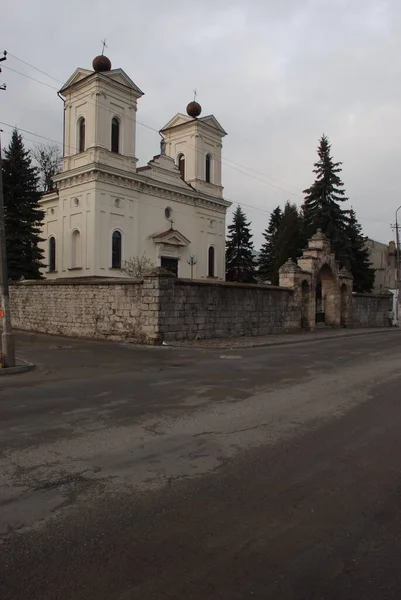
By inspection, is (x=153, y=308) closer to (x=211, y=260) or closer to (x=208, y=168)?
(x=211, y=260)

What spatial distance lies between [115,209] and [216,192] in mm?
12676

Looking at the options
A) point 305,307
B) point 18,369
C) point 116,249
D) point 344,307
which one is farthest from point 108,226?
point 18,369

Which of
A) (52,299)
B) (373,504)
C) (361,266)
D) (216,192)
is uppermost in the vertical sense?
(216,192)

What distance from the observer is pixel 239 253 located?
55750 mm

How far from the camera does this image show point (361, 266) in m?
51.1

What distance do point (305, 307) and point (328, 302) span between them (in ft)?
17.8

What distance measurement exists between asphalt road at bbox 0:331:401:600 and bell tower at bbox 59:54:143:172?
1171 inches

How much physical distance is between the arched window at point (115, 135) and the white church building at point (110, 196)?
7 centimetres

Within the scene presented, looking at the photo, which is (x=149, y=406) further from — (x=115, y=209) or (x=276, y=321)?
(x=115, y=209)

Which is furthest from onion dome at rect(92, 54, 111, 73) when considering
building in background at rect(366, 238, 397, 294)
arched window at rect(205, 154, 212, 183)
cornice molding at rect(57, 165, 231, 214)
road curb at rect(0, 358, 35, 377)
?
building in background at rect(366, 238, 397, 294)

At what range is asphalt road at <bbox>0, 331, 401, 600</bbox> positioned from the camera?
291 cm

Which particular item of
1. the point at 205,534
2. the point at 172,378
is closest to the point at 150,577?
the point at 205,534

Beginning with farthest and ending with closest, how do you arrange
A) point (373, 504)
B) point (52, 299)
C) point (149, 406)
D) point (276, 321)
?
point (276, 321)
point (52, 299)
point (149, 406)
point (373, 504)

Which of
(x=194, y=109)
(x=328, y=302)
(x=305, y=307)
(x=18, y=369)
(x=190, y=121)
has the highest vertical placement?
(x=194, y=109)
